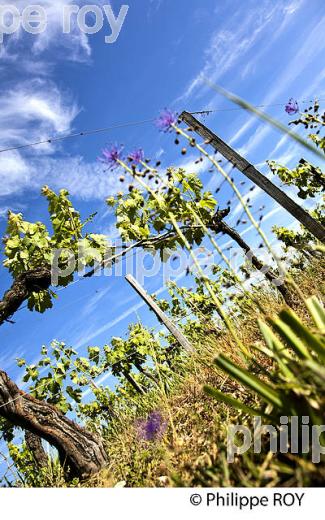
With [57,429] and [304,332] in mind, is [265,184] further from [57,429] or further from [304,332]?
[304,332]

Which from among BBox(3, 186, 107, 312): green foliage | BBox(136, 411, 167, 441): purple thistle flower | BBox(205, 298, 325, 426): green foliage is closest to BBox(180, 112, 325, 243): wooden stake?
BBox(3, 186, 107, 312): green foliage

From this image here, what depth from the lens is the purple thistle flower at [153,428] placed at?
2.95 m

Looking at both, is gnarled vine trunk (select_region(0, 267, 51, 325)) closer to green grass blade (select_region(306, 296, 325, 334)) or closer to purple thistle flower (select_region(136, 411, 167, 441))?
purple thistle flower (select_region(136, 411, 167, 441))

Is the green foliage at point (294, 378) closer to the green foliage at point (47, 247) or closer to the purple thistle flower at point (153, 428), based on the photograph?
the purple thistle flower at point (153, 428)

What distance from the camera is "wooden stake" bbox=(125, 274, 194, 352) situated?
273 inches

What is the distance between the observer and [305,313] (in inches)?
136

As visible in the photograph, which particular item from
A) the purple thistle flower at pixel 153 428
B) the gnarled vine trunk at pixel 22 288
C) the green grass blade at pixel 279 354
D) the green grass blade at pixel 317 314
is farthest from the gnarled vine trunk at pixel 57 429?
the green grass blade at pixel 317 314

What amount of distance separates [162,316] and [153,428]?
172 inches

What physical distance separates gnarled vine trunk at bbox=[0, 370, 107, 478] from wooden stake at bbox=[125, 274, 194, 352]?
2332 millimetres

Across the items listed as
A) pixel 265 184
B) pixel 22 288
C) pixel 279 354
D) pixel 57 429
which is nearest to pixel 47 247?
pixel 22 288
